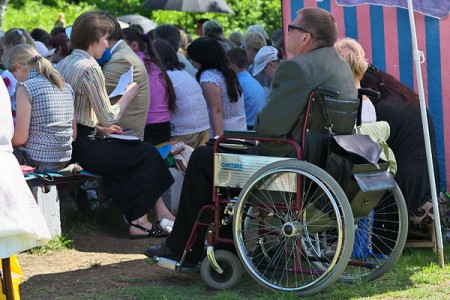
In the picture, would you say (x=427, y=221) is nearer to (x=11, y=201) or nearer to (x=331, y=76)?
(x=331, y=76)

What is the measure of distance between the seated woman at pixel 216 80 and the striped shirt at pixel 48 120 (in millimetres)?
1789

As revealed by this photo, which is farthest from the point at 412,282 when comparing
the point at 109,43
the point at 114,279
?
the point at 109,43

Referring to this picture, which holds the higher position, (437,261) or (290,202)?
(290,202)

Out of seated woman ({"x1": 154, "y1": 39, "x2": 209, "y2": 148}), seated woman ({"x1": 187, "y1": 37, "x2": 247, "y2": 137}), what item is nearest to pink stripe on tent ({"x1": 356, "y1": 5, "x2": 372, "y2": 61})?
seated woman ({"x1": 187, "y1": 37, "x2": 247, "y2": 137})

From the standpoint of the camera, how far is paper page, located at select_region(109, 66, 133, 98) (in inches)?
287

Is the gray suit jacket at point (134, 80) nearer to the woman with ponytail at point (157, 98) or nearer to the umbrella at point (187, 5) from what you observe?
the woman with ponytail at point (157, 98)

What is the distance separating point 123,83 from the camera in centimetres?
734

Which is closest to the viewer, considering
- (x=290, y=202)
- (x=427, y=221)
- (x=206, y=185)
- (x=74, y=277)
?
(x=290, y=202)

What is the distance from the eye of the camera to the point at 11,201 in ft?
11.8

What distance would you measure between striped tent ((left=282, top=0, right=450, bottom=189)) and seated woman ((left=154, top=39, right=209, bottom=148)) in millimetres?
1161

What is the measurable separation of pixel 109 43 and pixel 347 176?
331cm

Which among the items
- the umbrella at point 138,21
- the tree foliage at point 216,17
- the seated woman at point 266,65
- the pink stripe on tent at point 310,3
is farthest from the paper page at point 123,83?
the tree foliage at point 216,17

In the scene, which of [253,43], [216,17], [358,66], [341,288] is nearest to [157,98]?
[358,66]

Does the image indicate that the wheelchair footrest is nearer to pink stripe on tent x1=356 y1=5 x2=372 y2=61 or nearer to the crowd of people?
the crowd of people
